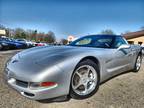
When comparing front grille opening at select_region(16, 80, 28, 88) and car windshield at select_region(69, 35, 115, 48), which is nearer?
front grille opening at select_region(16, 80, 28, 88)

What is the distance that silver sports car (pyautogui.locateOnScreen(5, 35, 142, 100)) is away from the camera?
250cm

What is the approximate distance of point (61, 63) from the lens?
2654 millimetres

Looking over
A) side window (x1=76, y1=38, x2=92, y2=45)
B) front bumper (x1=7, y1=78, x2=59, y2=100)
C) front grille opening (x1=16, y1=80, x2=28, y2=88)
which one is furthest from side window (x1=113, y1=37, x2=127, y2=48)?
front grille opening (x1=16, y1=80, x2=28, y2=88)

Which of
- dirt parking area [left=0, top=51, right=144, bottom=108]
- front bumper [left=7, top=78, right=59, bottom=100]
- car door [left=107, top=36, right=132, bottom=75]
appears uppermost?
car door [left=107, top=36, right=132, bottom=75]

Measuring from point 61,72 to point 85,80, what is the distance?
712 millimetres

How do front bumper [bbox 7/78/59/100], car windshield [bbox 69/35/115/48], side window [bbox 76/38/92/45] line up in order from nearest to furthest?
front bumper [bbox 7/78/59/100]
car windshield [bbox 69/35/115/48]
side window [bbox 76/38/92/45]

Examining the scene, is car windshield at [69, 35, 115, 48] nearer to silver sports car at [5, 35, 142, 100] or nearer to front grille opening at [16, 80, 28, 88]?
silver sports car at [5, 35, 142, 100]

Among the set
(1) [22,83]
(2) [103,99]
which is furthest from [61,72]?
(2) [103,99]

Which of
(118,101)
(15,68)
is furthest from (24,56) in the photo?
(118,101)

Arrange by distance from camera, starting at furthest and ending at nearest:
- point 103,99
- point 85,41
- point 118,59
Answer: point 85,41 < point 118,59 < point 103,99

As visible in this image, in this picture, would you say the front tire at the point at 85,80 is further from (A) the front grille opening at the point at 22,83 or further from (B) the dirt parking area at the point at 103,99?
(A) the front grille opening at the point at 22,83

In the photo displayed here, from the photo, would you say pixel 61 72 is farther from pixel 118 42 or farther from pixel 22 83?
pixel 118 42

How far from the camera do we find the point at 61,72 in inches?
102

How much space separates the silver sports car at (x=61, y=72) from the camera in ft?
8.20
